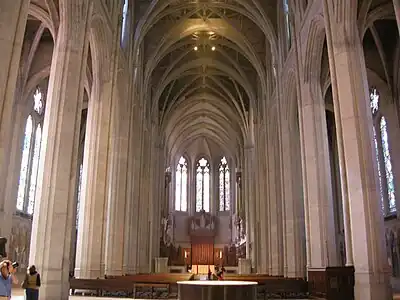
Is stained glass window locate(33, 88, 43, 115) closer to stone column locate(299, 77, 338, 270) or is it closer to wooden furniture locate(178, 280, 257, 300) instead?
stone column locate(299, 77, 338, 270)

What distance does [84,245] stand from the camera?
15.7m

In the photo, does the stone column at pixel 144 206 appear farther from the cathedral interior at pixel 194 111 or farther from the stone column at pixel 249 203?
the stone column at pixel 249 203

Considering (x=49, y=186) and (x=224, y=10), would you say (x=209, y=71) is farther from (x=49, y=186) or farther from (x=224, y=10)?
(x=49, y=186)

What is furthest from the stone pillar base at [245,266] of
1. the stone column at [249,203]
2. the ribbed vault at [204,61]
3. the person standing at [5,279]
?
the person standing at [5,279]

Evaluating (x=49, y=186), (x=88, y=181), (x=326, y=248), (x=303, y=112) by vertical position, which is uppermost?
(x=303, y=112)

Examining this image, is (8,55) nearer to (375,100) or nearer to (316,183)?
(316,183)

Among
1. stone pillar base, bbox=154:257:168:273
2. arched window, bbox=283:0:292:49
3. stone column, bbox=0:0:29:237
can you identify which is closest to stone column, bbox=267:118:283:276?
arched window, bbox=283:0:292:49

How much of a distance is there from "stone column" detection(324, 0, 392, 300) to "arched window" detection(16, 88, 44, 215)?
60.2 feet

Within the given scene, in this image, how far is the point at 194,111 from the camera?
137ft

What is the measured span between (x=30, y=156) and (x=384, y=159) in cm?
2014

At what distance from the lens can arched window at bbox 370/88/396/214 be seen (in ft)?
74.2

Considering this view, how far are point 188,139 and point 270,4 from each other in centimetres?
2639

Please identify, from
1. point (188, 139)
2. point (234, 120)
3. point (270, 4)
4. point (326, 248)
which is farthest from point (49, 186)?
point (188, 139)

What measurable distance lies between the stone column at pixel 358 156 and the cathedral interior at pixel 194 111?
4 cm
